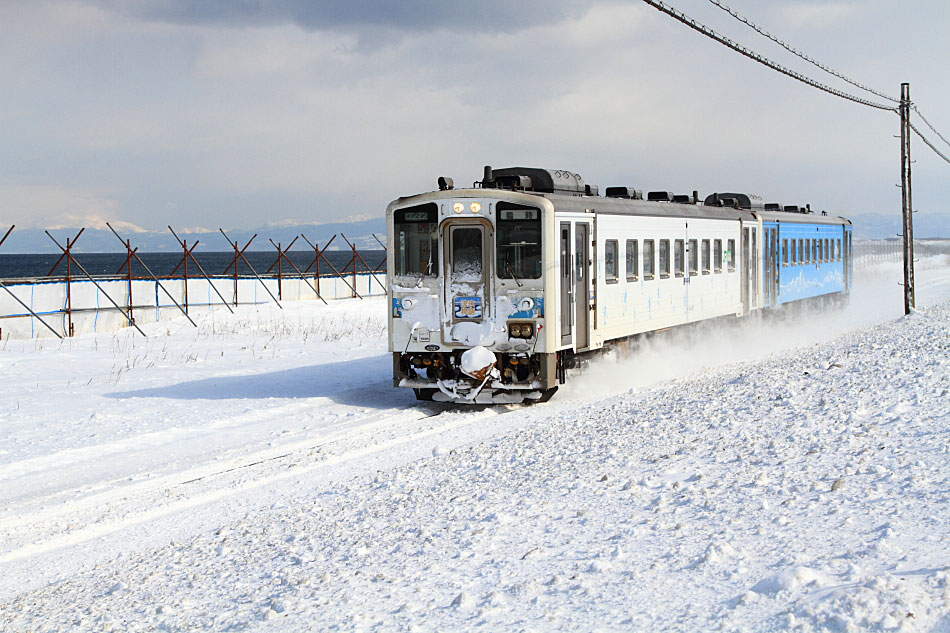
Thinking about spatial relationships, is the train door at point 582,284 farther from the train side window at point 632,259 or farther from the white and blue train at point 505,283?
the train side window at point 632,259

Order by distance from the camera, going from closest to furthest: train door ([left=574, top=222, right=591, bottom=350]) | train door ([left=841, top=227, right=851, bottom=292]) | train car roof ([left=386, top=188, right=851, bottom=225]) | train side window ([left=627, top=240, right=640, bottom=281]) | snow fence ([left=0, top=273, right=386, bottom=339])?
train car roof ([left=386, top=188, right=851, bottom=225])
train door ([left=574, top=222, right=591, bottom=350])
train side window ([left=627, top=240, right=640, bottom=281])
snow fence ([left=0, top=273, right=386, bottom=339])
train door ([left=841, top=227, right=851, bottom=292])

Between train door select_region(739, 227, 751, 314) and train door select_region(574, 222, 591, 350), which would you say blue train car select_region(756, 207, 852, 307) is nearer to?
train door select_region(739, 227, 751, 314)

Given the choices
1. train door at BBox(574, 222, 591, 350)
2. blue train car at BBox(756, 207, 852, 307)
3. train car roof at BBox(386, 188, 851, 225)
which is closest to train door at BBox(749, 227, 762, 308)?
→ blue train car at BBox(756, 207, 852, 307)

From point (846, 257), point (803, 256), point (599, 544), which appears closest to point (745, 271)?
point (803, 256)

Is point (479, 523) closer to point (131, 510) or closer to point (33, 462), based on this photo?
point (131, 510)

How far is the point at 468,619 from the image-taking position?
518 cm

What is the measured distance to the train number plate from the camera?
14.0 metres

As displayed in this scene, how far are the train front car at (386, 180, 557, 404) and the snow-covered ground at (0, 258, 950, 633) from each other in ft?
1.68

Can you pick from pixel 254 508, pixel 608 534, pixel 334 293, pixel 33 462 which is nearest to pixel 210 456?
pixel 33 462

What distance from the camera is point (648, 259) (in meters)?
17.1

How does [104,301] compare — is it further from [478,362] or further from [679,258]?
[478,362]

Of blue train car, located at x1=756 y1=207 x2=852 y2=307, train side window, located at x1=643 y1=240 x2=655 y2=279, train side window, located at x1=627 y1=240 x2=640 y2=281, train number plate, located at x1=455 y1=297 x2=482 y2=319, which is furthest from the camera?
blue train car, located at x1=756 y1=207 x2=852 y2=307

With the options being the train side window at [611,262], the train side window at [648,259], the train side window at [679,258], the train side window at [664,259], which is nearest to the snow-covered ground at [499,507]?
the train side window at [611,262]

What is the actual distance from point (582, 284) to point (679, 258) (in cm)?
454
